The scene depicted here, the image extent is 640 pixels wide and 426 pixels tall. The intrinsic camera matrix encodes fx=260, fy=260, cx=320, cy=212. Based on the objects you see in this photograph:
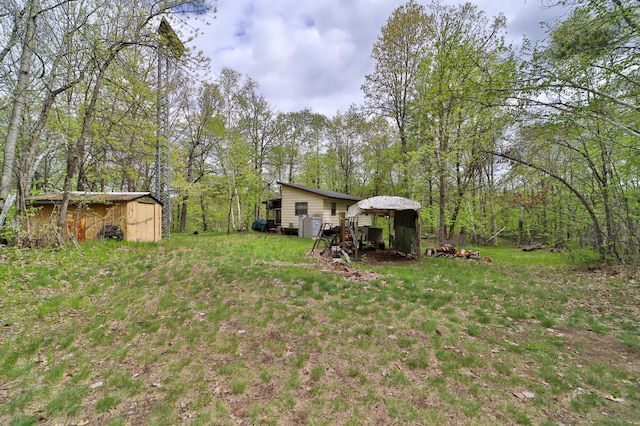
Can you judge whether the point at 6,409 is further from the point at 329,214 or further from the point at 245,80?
the point at 245,80

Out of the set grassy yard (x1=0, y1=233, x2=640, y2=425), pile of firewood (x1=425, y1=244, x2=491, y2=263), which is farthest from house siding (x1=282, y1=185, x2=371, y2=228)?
grassy yard (x1=0, y1=233, x2=640, y2=425)

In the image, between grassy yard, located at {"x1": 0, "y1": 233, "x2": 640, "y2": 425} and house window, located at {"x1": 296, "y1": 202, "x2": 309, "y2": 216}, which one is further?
house window, located at {"x1": 296, "y1": 202, "x2": 309, "y2": 216}

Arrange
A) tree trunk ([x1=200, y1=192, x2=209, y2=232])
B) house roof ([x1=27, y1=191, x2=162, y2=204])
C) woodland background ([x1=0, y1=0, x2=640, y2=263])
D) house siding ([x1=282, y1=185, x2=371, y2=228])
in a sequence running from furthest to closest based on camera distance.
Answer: tree trunk ([x1=200, y1=192, x2=209, y2=232])
house siding ([x1=282, y1=185, x2=371, y2=228])
house roof ([x1=27, y1=191, x2=162, y2=204])
woodland background ([x1=0, y1=0, x2=640, y2=263])

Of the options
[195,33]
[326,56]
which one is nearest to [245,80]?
[326,56]

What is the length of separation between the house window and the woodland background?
459 centimetres

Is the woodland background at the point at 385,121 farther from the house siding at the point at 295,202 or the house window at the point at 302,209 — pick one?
the house window at the point at 302,209

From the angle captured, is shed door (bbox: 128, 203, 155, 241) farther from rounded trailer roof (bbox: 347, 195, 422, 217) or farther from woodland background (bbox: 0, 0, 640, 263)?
rounded trailer roof (bbox: 347, 195, 422, 217)

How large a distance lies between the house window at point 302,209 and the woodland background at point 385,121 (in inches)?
181

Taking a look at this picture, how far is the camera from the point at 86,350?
3.46 metres

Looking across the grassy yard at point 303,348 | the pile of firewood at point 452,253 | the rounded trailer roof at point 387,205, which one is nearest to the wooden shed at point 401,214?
the rounded trailer roof at point 387,205

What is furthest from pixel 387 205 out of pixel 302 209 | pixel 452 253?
pixel 302 209

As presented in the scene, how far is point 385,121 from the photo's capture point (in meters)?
20.0

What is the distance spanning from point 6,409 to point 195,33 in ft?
24.3

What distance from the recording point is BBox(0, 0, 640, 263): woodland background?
5.46 m
